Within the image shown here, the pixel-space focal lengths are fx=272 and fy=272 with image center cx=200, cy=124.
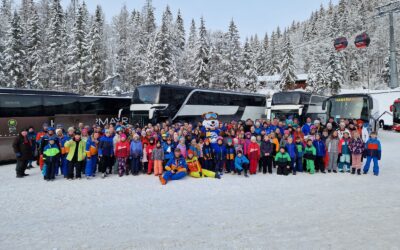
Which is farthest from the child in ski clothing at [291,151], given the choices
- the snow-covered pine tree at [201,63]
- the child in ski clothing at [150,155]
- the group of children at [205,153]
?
the snow-covered pine tree at [201,63]

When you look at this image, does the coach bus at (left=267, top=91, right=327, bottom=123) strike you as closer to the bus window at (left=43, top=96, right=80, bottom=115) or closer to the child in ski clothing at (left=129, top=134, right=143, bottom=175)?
the child in ski clothing at (left=129, top=134, right=143, bottom=175)

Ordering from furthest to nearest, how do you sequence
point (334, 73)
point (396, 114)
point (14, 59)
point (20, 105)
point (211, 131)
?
point (334, 73)
point (14, 59)
point (396, 114)
point (20, 105)
point (211, 131)

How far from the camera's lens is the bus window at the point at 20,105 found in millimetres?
11656

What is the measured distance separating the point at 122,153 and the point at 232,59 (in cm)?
3582

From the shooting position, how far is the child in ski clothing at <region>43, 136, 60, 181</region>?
27.9 ft

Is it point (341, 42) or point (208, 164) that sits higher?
point (341, 42)

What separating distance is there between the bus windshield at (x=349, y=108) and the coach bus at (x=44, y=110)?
1414 cm

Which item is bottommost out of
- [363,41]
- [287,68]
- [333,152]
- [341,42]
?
[333,152]

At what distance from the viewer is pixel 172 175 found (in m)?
8.54

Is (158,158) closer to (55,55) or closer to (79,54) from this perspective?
(79,54)

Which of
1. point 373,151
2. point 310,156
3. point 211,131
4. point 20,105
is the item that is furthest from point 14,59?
point 373,151

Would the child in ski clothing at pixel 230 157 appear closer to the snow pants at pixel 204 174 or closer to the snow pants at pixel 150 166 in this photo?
the snow pants at pixel 204 174

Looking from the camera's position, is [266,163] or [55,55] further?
[55,55]

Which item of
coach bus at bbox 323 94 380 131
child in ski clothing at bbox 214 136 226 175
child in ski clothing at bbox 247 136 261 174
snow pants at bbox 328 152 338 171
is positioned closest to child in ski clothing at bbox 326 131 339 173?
snow pants at bbox 328 152 338 171
